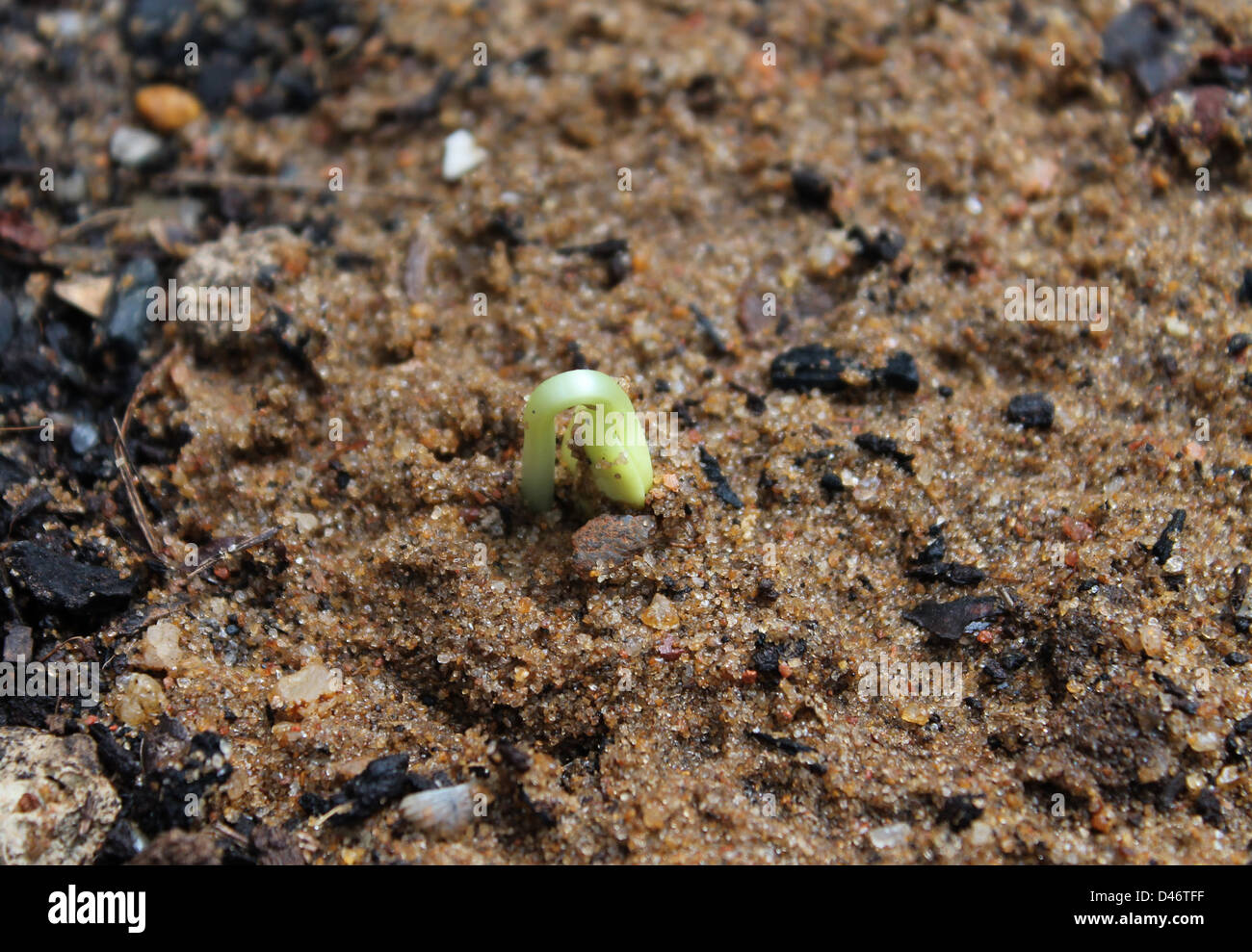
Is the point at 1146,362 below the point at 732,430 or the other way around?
the other way around

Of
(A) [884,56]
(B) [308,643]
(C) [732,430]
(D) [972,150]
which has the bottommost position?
(B) [308,643]

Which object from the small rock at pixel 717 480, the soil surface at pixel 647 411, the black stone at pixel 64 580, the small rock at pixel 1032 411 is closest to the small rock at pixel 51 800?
the soil surface at pixel 647 411

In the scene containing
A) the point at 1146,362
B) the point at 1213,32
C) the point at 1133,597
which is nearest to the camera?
the point at 1133,597

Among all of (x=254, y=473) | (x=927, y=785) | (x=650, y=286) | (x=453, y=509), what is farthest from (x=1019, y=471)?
(x=254, y=473)

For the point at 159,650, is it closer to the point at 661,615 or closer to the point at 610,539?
the point at 610,539

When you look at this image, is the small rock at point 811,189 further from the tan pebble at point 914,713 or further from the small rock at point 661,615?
the tan pebble at point 914,713

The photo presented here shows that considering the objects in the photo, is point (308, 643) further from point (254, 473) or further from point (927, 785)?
point (927, 785)
